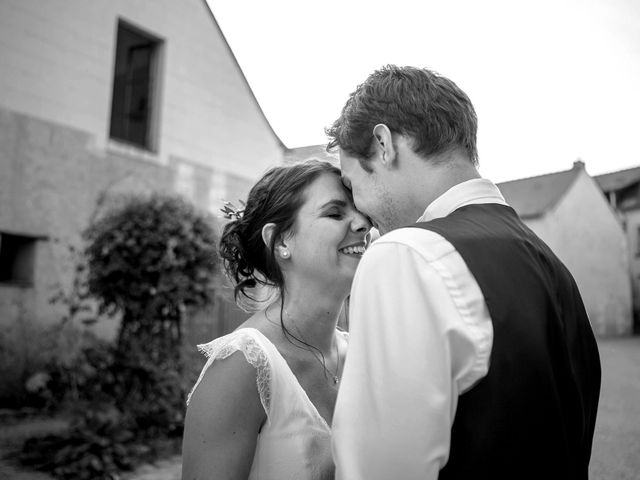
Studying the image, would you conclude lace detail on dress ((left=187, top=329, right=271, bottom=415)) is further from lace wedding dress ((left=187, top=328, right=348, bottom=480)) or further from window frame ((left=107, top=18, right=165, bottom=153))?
window frame ((left=107, top=18, right=165, bottom=153))

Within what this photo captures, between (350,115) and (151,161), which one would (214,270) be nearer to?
(151,161)

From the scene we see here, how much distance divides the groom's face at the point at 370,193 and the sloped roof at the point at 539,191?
852 inches

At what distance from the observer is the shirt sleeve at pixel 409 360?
3.80 ft

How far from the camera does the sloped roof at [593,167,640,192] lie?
29.3 meters

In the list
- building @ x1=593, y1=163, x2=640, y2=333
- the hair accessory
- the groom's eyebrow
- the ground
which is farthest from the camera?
building @ x1=593, y1=163, x2=640, y2=333

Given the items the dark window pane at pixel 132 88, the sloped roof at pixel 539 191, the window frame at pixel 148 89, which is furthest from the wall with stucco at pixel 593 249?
the dark window pane at pixel 132 88

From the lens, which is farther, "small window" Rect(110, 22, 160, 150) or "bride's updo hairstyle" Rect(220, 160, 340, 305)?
"small window" Rect(110, 22, 160, 150)

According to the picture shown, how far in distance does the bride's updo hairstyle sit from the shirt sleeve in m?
1.22

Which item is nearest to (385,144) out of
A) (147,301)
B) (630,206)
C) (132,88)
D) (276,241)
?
(276,241)

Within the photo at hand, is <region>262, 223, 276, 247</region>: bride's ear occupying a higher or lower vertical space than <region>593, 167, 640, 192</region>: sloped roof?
lower

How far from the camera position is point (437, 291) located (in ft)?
3.94

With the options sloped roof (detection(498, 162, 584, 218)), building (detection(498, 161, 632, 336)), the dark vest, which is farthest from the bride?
building (detection(498, 161, 632, 336))

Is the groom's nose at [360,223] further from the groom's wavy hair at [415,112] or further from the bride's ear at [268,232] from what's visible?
the groom's wavy hair at [415,112]

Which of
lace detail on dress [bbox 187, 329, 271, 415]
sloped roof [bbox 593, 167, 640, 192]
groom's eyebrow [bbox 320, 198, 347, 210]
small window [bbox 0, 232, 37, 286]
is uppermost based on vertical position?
sloped roof [bbox 593, 167, 640, 192]
